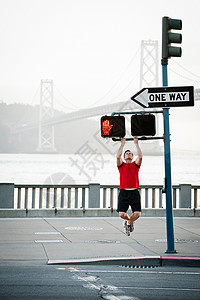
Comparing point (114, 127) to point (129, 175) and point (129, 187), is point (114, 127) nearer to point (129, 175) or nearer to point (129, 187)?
point (129, 175)

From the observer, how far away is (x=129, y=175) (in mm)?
10883

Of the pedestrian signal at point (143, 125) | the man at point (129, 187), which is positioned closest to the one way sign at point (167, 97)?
the pedestrian signal at point (143, 125)

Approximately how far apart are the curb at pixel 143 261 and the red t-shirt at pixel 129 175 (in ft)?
8.16

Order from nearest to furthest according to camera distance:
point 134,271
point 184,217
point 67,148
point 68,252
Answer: point 134,271, point 68,252, point 184,217, point 67,148

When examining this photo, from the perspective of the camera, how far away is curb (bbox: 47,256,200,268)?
845 cm

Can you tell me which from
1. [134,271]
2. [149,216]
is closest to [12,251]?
[134,271]

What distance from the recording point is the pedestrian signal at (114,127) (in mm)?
10008

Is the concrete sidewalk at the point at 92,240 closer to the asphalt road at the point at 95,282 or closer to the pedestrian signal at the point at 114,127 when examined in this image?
the asphalt road at the point at 95,282

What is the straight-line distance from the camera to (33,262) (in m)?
8.46

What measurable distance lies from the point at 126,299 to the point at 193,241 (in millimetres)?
4824

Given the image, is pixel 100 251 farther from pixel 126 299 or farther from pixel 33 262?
pixel 126 299

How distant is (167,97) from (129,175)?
1969 mm

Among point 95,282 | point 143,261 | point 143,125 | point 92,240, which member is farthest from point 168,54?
point 95,282

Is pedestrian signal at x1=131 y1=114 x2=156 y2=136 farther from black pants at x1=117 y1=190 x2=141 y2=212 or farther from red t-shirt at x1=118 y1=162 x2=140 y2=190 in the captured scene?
black pants at x1=117 y1=190 x2=141 y2=212
